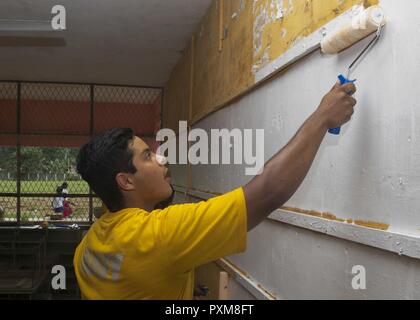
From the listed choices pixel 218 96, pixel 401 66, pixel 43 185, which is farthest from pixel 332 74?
pixel 43 185

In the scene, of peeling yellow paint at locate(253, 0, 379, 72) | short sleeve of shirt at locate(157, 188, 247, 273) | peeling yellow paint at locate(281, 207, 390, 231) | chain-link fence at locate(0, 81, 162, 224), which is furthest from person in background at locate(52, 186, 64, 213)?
short sleeve of shirt at locate(157, 188, 247, 273)

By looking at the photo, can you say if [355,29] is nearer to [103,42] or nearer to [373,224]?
[373,224]

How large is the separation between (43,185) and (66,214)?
613mm

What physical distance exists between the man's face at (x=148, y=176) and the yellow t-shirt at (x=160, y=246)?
7cm

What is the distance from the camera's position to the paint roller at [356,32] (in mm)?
1146

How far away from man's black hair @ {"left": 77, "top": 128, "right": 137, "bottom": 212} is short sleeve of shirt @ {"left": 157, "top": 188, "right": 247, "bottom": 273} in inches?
10.6

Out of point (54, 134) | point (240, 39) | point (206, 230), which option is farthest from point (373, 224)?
point (54, 134)

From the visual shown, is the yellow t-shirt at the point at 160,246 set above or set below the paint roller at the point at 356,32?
below

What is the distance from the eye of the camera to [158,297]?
1.25m

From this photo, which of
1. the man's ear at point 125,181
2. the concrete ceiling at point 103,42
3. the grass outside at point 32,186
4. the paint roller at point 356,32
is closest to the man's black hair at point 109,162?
the man's ear at point 125,181

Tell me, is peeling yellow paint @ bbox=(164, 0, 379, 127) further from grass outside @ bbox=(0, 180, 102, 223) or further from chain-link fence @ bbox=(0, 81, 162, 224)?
grass outside @ bbox=(0, 180, 102, 223)

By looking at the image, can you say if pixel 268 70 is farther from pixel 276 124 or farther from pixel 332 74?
pixel 332 74

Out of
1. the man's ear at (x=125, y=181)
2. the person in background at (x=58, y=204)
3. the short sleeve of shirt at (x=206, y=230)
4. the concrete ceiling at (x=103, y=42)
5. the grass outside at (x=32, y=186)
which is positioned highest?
the concrete ceiling at (x=103, y=42)

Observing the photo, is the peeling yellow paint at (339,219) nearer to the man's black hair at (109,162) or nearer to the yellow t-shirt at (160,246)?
the yellow t-shirt at (160,246)
